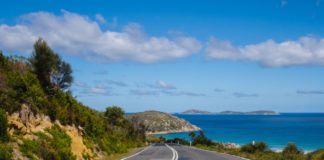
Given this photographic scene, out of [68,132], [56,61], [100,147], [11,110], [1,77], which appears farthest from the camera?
[100,147]

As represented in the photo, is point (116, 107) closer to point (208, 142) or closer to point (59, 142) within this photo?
point (208, 142)

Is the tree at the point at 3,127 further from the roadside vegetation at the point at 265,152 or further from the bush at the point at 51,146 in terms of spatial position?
the roadside vegetation at the point at 265,152

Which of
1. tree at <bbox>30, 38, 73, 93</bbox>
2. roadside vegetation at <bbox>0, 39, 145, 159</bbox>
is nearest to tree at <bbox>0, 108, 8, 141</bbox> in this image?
roadside vegetation at <bbox>0, 39, 145, 159</bbox>

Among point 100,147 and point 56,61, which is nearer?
point 56,61

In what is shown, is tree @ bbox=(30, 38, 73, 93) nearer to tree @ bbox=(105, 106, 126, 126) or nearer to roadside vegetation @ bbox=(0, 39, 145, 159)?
roadside vegetation @ bbox=(0, 39, 145, 159)

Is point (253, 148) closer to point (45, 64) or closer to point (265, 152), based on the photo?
point (265, 152)

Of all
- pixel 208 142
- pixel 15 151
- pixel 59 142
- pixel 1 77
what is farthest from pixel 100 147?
pixel 208 142

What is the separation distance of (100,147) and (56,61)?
7475mm

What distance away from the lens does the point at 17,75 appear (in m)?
22.4

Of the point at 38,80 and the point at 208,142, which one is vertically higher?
the point at 38,80

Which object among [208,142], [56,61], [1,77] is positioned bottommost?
[208,142]

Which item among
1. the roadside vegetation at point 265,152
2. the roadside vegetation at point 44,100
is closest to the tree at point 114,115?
the roadside vegetation at point 265,152

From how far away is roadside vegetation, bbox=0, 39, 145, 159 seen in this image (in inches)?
724

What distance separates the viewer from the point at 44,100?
23766mm
